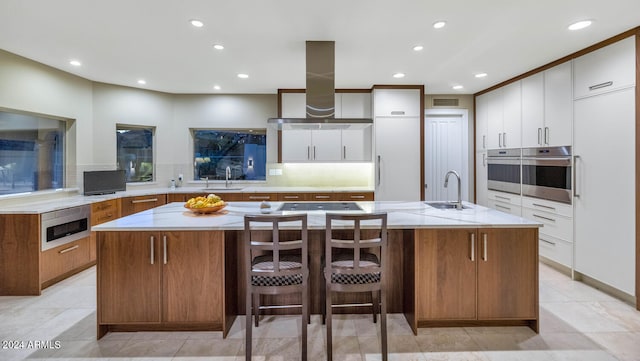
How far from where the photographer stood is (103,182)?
4750mm

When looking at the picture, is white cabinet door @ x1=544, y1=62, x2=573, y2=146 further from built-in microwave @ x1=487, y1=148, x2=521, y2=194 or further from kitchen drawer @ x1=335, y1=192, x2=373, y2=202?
kitchen drawer @ x1=335, y1=192, x2=373, y2=202

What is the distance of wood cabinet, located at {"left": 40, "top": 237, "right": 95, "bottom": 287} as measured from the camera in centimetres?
348

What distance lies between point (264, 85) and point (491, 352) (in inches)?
170

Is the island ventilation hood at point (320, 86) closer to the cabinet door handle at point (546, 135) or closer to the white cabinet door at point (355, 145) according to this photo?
the white cabinet door at point (355, 145)

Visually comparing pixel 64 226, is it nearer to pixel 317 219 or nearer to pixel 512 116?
pixel 317 219

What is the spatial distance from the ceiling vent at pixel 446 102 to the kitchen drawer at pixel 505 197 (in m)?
1.58

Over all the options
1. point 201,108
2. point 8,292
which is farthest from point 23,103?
point 201,108

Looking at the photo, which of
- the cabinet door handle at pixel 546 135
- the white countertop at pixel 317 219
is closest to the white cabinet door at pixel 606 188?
the cabinet door handle at pixel 546 135

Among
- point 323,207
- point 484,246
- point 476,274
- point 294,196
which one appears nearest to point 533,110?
point 484,246

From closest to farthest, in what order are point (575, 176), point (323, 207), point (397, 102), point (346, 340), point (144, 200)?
point (346, 340) → point (323, 207) → point (575, 176) → point (144, 200) → point (397, 102)

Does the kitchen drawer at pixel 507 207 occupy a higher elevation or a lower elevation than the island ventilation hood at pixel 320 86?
lower

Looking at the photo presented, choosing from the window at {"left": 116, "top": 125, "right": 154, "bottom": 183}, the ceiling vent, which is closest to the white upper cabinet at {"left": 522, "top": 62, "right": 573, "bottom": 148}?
the ceiling vent

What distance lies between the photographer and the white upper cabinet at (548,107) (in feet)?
12.6

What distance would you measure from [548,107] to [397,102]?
6.28 ft
